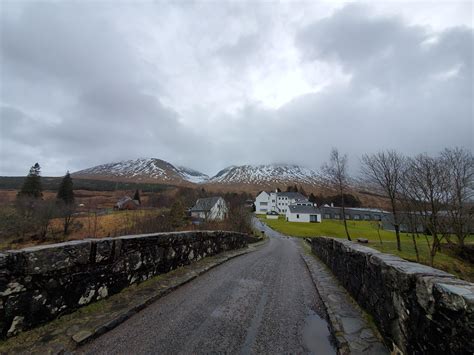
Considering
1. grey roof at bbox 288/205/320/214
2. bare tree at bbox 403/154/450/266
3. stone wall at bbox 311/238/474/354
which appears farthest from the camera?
grey roof at bbox 288/205/320/214

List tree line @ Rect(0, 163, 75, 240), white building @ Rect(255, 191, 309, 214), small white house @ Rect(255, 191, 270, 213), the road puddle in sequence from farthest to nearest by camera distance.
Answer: small white house @ Rect(255, 191, 270, 213) → white building @ Rect(255, 191, 309, 214) → tree line @ Rect(0, 163, 75, 240) → the road puddle

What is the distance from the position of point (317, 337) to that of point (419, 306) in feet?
4.71

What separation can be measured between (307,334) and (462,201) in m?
18.5

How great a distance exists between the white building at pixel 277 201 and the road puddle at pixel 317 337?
3625 inches

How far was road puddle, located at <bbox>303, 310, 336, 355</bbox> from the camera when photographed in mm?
2825

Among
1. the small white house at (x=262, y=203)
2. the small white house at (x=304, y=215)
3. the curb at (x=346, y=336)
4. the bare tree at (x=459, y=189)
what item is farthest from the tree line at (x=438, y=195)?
the small white house at (x=262, y=203)

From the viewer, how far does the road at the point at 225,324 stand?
2.72 m

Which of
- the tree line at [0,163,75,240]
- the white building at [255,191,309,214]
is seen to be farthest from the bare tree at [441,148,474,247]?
the white building at [255,191,309,214]

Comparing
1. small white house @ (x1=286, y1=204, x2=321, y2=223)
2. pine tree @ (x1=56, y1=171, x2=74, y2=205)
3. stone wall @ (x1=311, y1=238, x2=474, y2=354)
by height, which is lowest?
small white house @ (x1=286, y1=204, x2=321, y2=223)

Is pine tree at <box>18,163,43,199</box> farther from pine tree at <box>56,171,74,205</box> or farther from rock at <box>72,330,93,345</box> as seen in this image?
rock at <box>72,330,93,345</box>

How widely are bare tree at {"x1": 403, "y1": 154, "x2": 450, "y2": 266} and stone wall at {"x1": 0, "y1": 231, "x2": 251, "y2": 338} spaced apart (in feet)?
50.2

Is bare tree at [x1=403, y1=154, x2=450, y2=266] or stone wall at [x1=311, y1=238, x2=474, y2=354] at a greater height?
bare tree at [x1=403, y1=154, x2=450, y2=266]

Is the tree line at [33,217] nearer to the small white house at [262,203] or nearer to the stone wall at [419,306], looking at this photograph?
the stone wall at [419,306]

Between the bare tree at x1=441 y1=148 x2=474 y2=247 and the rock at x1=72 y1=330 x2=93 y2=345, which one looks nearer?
the rock at x1=72 y1=330 x2=93 y2=345
